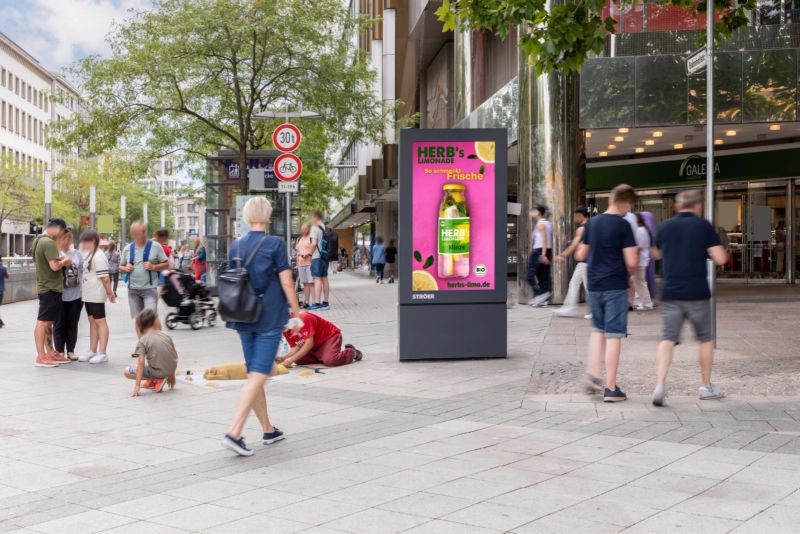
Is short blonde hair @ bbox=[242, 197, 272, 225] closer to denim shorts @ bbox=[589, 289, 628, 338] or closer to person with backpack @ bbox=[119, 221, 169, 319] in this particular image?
denim shorts @ bbox=[589, 289, 628, 338]

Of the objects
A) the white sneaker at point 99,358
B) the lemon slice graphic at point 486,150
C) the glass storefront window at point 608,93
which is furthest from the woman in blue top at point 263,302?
the glass storefront window at point 608,93

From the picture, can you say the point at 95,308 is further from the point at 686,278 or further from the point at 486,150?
the point at 686,278

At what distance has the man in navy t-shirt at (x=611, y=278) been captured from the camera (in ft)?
25.2

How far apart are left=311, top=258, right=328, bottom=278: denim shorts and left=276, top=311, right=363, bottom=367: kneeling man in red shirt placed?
310 inches

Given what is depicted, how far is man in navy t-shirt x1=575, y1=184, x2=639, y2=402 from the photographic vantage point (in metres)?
7.67

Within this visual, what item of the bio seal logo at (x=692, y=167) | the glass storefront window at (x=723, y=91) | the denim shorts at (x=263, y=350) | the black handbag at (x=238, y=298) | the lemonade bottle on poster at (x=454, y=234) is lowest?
the denim shorts at (x=263, y=350)

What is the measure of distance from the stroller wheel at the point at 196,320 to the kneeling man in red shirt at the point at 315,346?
19.3ft

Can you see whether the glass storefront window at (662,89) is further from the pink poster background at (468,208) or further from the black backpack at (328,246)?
the pink poster background at (468,208)

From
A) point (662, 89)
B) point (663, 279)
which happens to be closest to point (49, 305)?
point (663, 279)

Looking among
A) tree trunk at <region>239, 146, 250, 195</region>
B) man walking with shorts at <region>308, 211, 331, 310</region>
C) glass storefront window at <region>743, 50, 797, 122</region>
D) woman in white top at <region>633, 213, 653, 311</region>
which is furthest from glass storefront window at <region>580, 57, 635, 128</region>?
tree trunk at <region>239, 146, 250, 195</region>

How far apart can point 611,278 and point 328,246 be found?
12007mm

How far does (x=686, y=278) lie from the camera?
291 inches

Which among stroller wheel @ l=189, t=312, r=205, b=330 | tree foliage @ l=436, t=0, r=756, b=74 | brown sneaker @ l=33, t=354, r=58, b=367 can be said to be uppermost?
tree foliage @ l=436, t=0, r=756, b=74

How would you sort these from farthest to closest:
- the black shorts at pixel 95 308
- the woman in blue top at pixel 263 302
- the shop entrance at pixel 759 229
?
the shop entrance at pixel 759 229 < the black shorts at pixel 95 308 < the woman in blue top at pixel 263 302
